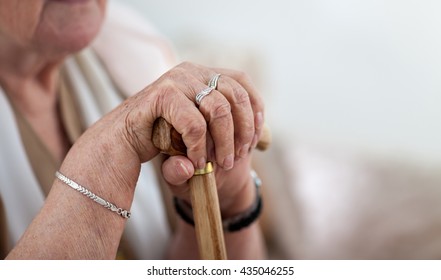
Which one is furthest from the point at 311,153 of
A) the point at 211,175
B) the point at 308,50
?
the point at 211,175

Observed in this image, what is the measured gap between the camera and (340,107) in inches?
63.5

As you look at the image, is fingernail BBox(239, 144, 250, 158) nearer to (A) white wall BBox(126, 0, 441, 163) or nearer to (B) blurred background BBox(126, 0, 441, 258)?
(B) blurred background BBox(126, 0, 441, 258)

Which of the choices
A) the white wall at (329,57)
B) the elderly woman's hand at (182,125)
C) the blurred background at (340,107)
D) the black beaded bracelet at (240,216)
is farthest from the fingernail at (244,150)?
the white wall at (329,57)

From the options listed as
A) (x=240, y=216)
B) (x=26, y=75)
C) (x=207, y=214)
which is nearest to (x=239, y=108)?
(x=207, y=214)

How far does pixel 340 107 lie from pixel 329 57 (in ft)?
0.45

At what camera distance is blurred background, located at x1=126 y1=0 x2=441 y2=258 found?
1.22 metres

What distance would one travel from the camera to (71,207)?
2.14 feet

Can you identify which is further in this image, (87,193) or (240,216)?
(240,216)

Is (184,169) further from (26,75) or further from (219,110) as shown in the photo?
(26,75)

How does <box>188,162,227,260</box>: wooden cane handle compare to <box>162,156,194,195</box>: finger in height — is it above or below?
below

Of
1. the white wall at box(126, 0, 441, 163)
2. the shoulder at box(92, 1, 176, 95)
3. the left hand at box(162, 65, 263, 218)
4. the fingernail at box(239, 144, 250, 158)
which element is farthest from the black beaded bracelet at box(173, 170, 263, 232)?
the white wall at box(126, 0, 441, 163)

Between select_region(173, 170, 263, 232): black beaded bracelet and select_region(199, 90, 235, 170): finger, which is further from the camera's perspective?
select_region(173, 170, 263, 232): black beaded bracelet

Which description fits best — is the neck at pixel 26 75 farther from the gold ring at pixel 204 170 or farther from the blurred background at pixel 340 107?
the blurred background at pixel 340 107
